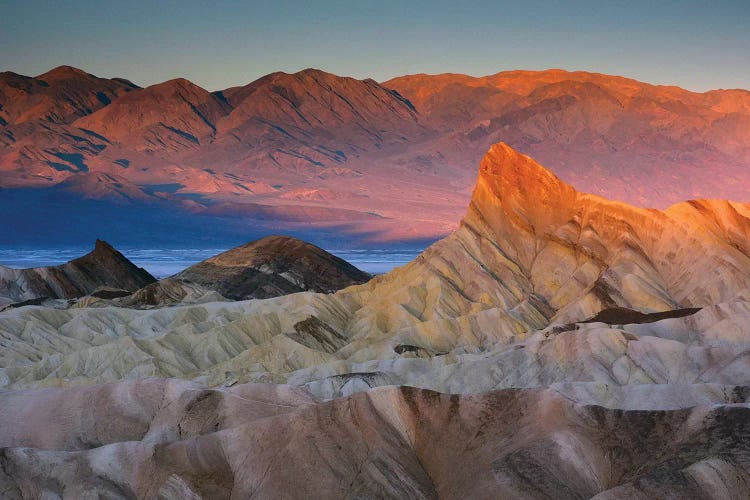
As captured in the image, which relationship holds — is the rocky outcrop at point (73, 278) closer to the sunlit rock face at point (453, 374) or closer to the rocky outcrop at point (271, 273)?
the rocky outcrop at point (271, 273)

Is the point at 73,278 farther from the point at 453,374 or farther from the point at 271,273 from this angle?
the point at 453,374

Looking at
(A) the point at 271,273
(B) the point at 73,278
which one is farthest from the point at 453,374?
(B) the point at 73,278

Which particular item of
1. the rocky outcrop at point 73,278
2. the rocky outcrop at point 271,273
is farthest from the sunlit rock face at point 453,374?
the rocky outcrop at point 73,278

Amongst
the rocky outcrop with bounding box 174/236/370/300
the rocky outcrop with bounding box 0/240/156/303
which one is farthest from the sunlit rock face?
the rocky outcrop with bounding box 0/240/156/303

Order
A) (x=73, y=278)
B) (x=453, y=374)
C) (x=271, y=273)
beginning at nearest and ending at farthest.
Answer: (x=453, y=374) < (x=73, y=278) < (x=271, y=273)

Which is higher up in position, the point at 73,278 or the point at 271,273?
the point at 73,278

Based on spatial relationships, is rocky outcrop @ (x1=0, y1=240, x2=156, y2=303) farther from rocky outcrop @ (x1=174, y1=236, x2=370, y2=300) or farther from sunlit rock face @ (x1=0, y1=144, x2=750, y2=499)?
sunlit rock face @ (x1=0, y1=144, x2=750, y2=499)

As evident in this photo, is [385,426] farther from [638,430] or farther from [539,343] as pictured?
[539,343]
